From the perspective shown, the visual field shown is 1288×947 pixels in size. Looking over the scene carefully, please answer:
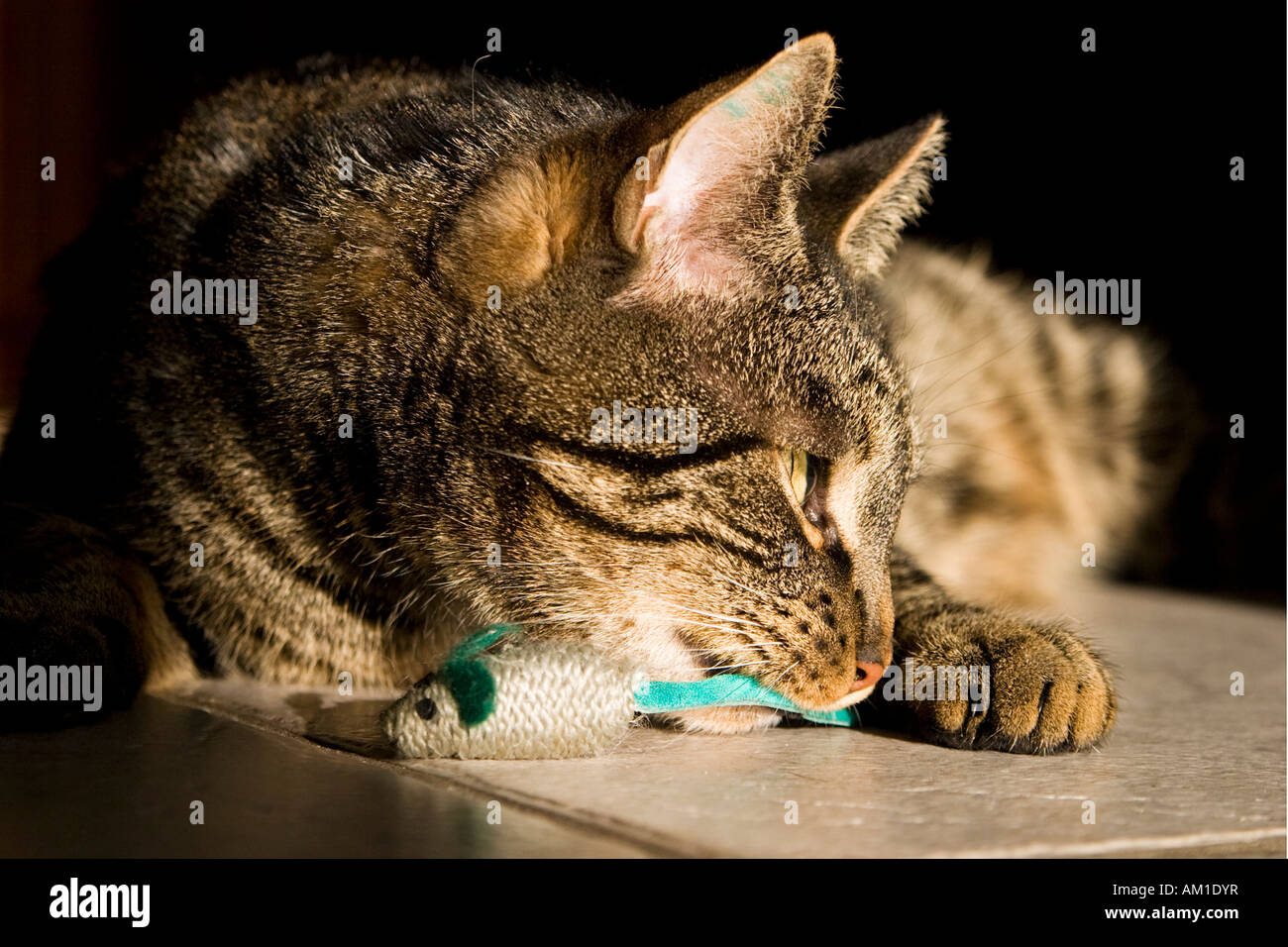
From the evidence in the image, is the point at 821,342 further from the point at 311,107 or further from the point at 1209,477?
the point at 1209,477

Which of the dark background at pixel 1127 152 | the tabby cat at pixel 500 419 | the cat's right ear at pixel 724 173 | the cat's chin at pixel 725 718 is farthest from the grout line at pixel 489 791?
the dark background at pixel 1127 152

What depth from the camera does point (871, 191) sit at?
5.78 feet

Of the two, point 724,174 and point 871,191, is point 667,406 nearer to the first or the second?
point 724,174

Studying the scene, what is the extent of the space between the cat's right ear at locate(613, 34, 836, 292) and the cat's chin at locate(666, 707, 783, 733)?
0.51 meters

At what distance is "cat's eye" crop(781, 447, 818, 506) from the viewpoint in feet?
4.72

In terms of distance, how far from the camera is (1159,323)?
9.92 ft

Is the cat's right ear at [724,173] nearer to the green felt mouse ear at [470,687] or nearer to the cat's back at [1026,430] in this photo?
the green felt mouse ear at [470,687]

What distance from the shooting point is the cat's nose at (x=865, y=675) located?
142cm

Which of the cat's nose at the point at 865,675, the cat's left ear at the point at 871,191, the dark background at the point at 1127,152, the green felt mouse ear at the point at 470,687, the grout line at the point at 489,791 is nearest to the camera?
the grout line at the point at 489,791

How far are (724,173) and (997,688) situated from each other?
2.28 ft

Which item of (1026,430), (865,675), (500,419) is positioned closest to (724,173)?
(500,419)

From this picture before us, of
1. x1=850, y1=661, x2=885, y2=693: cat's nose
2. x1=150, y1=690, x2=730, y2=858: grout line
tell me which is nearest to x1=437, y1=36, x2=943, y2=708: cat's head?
x1=850, y1=661, x2=885, y2=693: cat's nose
